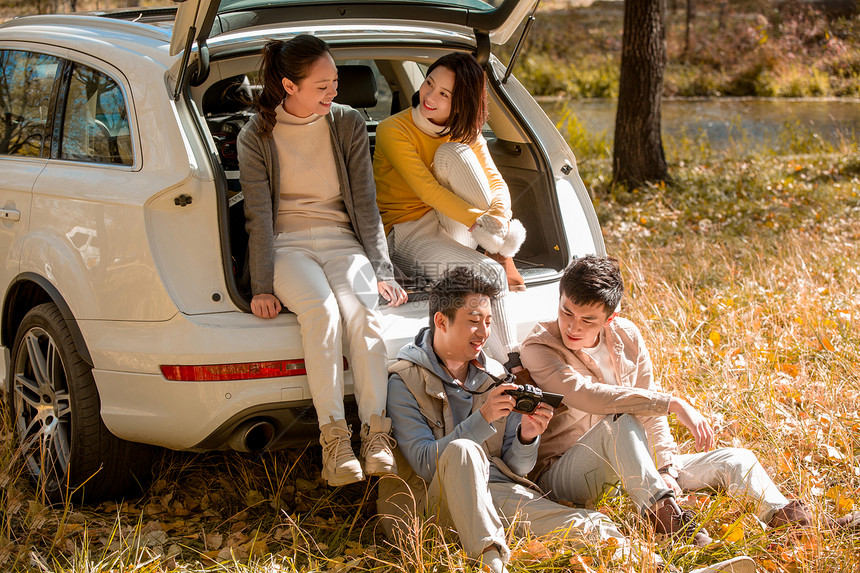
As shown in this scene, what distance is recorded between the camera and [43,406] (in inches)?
130

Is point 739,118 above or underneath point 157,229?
underneath

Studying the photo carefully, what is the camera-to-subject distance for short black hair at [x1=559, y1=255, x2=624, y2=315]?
9.89ft

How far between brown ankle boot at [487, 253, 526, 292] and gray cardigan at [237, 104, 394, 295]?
1.51ft

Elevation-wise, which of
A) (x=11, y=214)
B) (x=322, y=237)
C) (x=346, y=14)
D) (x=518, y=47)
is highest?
(x=346, y=14)

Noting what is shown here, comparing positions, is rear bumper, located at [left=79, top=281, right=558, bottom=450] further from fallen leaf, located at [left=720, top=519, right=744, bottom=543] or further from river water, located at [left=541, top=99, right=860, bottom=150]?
river water, located at [left=541, top=99, right=860, bottom=150]

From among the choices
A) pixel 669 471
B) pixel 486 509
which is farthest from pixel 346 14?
pixel 669 471

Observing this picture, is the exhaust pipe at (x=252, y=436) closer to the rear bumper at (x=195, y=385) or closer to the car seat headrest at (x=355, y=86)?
the rear bumper at (x=195, y=385)

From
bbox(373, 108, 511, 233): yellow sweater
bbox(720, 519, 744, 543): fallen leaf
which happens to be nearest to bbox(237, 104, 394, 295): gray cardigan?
bbox(373, 108, 511, 233): yellow sweater

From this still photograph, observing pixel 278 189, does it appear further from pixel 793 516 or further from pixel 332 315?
pixel 793 516

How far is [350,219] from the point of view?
3383 mm

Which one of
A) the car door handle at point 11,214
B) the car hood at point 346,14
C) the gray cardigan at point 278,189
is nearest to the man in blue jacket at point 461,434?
the gray cardigan at point 278,189

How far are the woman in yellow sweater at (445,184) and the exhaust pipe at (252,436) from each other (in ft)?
3.03

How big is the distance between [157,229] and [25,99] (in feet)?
4.02

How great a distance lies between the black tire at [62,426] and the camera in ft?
10.2
